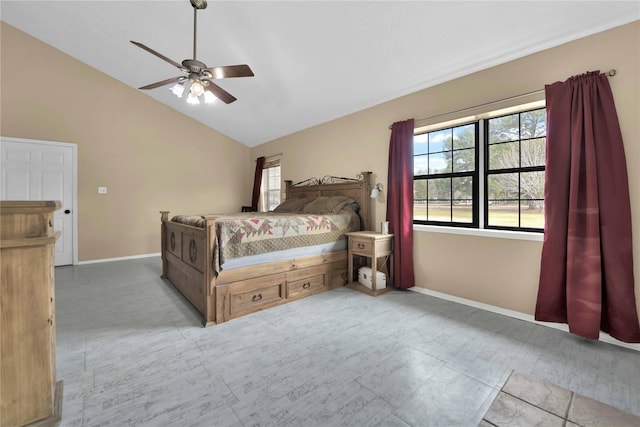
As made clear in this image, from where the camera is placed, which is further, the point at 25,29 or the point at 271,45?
the point at 25,29

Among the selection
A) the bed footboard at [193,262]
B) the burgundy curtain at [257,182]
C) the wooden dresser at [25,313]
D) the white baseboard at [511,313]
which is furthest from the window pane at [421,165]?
the burgundy curtain at [257,182]

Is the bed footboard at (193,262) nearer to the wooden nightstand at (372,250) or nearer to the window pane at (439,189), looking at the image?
the wooden nightstand at (372,250)

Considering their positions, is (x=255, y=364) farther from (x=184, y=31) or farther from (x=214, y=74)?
(x=184, y=31)

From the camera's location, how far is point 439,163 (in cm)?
317

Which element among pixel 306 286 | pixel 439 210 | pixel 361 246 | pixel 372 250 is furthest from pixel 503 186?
pixel 306 286

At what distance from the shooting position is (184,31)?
3.18 metres

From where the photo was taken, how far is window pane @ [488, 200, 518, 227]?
263 centimetres

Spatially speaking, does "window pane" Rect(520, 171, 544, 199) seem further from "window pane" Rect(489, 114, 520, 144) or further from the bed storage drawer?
the bed storage drawer

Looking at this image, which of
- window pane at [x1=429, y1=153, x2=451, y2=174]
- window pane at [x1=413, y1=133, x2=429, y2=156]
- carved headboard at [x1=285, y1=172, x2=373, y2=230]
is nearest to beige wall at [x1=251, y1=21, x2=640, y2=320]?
carved headboard at [x1=285, y1=172, x2=373, y2=230]

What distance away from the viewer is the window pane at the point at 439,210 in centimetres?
311

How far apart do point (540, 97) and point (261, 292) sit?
3.12 m

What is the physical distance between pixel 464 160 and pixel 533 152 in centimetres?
60

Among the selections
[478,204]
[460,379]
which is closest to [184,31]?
[478,204]

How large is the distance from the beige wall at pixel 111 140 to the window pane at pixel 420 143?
444 centimetres
